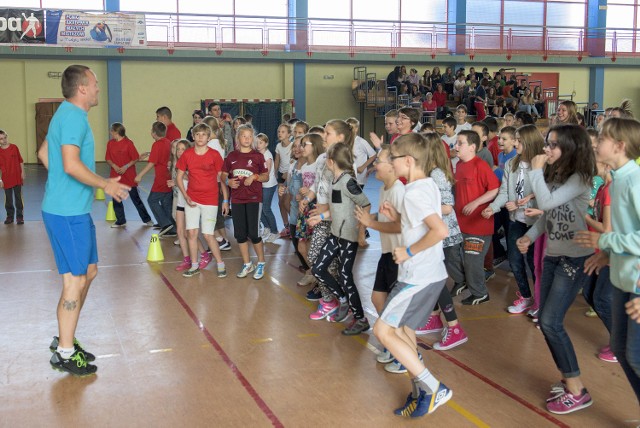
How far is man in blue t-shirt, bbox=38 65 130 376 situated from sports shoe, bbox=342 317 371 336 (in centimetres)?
206

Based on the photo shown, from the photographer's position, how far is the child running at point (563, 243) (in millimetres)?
4430

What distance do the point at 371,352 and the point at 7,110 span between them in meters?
22.9

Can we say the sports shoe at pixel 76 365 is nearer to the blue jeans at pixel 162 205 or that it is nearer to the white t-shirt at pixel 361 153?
the white t-shirt at pixel 361 153

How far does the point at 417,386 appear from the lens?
4301 mm

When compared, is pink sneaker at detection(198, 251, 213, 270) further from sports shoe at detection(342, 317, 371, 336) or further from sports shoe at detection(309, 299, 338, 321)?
sports shoe at detection(342, 317, 371, 336)

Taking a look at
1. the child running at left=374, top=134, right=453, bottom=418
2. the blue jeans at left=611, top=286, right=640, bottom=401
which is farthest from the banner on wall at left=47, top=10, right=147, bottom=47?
the blue jeans at left=611, top=286, right=640, bottom=401

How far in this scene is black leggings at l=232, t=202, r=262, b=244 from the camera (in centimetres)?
788

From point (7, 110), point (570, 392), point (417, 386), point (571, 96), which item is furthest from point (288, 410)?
point (571, 96)

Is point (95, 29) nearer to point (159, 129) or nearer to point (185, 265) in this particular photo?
point (159, 129)

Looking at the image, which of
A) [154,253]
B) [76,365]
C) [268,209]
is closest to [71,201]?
[76,365]

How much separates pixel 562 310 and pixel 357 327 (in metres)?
1.98

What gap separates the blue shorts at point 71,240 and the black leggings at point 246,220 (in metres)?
2.94

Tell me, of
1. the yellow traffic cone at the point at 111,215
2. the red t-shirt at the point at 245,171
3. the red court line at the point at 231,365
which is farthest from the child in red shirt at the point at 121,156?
the red court line at the point at 231,365

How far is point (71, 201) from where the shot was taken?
4898 mm
